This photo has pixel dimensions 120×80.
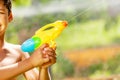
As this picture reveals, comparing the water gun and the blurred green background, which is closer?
the water gun

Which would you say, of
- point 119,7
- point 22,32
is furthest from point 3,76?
point 119,7

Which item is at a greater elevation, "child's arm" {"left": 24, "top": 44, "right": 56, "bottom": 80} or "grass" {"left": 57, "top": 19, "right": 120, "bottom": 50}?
"grass" {"left": 57, "top": 19, "right": 120, "bottom": 50}

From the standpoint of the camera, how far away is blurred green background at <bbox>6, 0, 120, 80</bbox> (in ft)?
8.41

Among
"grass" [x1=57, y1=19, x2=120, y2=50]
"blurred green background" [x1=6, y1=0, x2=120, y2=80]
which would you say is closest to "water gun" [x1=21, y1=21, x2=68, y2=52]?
"blurred green background" [x1=6, y1=0, x2=120, y2=80]

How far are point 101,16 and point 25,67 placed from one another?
2.28 metres

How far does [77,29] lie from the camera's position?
9.41 feet

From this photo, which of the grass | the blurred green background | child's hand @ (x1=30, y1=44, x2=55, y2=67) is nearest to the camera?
child's hand @ (x1=30, y1=44, x2=55, y2=67)

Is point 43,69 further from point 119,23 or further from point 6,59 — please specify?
point 119,23

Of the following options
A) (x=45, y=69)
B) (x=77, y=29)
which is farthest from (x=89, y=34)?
(x=45, y=69)

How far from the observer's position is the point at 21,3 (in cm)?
249

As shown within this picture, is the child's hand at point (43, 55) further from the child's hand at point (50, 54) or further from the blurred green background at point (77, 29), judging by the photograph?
the blurred green background at point (77, 29)

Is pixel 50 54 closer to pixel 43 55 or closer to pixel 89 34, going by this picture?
pixel 43 55

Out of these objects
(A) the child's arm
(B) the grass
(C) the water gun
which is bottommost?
(A) the child's arm

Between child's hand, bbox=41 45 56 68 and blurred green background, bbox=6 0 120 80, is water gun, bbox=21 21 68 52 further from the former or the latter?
blurred green background, bbox=6 0 120 80
